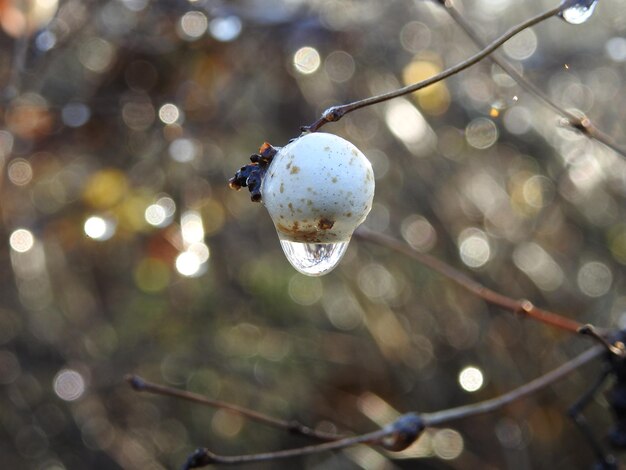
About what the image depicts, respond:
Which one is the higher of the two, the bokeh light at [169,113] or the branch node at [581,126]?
the branch node at [581,126]

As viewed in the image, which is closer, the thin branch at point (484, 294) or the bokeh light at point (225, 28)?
the thin branch at point (484, 294)

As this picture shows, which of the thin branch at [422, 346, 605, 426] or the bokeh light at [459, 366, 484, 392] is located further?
the bokeh light at [459, 366, 484, 392]

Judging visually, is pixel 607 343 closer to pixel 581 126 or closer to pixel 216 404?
pixel 581 126

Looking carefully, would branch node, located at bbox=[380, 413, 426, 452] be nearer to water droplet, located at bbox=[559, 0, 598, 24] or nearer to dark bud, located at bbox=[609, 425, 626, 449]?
dark bud, located at bbox=[609, 425, 626, 449]

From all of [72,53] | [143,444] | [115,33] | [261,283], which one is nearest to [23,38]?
[115,33]

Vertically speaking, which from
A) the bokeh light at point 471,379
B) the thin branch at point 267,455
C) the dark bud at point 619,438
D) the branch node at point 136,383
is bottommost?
the bokeh light at point 471,379

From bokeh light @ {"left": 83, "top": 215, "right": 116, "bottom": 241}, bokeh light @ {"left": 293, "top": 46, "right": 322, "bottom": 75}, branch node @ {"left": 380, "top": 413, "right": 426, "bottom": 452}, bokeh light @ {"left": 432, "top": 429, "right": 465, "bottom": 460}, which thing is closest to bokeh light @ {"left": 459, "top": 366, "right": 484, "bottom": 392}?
bokeh light @ {"left": 432, "top": 429, "right": 465, "bottom": 460}

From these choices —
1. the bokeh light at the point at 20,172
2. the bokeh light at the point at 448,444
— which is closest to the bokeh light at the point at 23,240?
the bokeh light at the point at 20,172

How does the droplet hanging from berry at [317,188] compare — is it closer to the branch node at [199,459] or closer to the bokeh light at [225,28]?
the branch node at [199,459]
